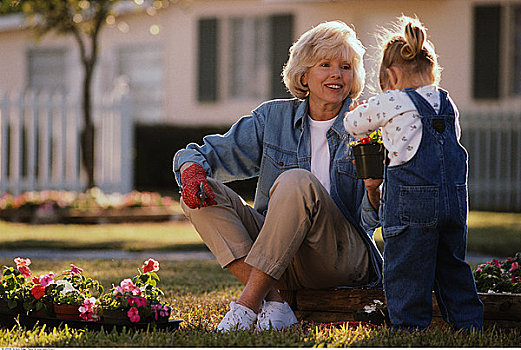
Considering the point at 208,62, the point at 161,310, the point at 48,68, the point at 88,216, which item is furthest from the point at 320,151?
the point at 48,68

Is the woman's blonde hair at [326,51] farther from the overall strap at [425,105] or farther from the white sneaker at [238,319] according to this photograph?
the white sneaker at [238,319]

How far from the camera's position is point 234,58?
15.6 meters

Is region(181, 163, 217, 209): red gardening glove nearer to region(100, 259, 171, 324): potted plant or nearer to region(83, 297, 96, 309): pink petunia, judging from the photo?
region(100, 259, 171, 324): potted plant

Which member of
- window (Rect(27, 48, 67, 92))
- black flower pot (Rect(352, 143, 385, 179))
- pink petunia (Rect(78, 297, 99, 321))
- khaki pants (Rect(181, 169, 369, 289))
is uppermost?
window (Rect(27, 48, 67, 92))

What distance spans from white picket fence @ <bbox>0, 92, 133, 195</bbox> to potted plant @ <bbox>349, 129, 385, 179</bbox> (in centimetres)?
795

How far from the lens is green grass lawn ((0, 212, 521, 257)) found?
24.7ft

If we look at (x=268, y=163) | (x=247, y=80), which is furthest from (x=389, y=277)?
(x=247, y=80)

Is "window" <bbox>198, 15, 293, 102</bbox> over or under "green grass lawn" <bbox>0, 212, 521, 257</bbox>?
over

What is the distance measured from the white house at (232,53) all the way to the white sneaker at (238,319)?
969 centimetres

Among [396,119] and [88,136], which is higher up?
[396,119]

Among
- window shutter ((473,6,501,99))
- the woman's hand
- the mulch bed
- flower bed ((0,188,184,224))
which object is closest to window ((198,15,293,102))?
window shutter ((473,6,501,99))

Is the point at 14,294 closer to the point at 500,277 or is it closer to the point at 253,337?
the point at 253,337

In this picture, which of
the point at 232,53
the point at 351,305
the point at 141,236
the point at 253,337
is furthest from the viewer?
the point at 232,53

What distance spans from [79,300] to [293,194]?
100 centimetres
